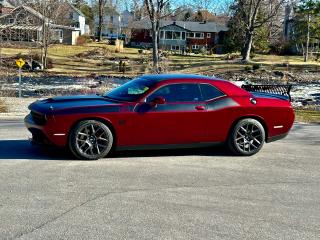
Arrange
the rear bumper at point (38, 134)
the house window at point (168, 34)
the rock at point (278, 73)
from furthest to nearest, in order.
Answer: the house window at point (168, 34) → the rock at point (278, 73) → the rear bumper at point (38, 134)

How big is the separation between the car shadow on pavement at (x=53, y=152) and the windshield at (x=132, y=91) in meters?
0.99

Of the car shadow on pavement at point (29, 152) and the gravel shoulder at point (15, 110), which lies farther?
the gravel shoulder at point (15, 110)

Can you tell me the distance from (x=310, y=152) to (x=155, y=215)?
16.8 feet

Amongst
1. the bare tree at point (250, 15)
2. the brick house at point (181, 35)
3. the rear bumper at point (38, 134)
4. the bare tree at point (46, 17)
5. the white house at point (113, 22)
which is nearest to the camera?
the rear bumper at point (38, 134)

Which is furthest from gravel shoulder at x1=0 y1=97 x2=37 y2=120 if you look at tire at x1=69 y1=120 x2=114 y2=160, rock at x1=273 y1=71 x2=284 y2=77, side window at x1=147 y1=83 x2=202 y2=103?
rock at x1=273 y1=71 x2=284 y2=77

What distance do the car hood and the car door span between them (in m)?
0.51

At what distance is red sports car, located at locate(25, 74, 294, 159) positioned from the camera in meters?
8.11

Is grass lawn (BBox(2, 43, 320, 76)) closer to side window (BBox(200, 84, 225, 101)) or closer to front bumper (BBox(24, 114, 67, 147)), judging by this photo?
side window (BBox(200, 84, 225, 101))

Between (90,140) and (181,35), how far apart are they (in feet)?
273

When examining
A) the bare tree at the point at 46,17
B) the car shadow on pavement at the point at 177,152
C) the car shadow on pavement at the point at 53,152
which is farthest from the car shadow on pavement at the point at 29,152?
the bare tree at the point at 46,17

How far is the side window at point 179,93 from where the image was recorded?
8.62 metres

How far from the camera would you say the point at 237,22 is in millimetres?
65375

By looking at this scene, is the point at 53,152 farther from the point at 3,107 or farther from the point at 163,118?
the point at 3,107

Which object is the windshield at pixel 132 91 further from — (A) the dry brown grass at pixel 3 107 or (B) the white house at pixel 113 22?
(B) the white house at pixel 113 22
